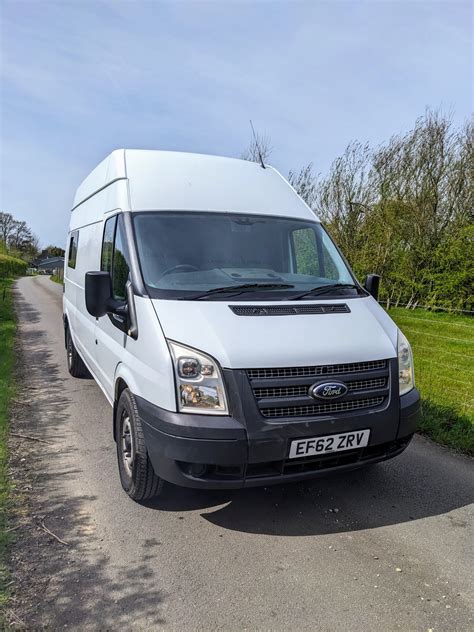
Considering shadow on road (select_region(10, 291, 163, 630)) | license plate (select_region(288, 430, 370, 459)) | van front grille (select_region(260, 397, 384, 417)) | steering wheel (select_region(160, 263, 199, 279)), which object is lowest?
shadow on road (select_region(10, 291, 163, 630))

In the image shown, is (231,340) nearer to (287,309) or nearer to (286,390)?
(286,390)

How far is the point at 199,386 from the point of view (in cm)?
304

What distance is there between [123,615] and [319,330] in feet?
6.72

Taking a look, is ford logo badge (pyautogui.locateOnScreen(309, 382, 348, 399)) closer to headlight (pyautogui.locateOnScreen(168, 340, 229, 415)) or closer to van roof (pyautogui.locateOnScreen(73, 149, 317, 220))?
headlight (pyautogui.locateOnScreen(168, 340, 229, 415))

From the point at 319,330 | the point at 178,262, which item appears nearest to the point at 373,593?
the point at 319,330

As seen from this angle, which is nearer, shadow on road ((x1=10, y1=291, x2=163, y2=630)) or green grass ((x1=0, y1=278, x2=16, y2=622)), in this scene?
shadow on road ((x1=10, y1=291, x2=163, y2=630))

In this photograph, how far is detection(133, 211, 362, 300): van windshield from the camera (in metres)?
3.68

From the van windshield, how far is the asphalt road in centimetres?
161

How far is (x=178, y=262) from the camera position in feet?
12.6

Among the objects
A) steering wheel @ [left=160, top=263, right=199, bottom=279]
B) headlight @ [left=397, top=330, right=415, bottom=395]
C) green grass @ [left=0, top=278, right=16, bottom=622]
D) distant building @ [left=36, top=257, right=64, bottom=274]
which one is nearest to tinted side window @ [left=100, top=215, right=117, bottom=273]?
steering wheel @ [left=160, top=263, right=199, bottom=279]

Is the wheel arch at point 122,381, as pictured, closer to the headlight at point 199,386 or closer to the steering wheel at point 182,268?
the headlight at point 199,386

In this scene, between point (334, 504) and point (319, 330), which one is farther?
point (334, 504)

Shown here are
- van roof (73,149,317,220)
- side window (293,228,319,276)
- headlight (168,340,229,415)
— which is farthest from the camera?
side window (293,228,319,276)

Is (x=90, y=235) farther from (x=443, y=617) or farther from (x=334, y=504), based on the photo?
(x=443, y=617)
